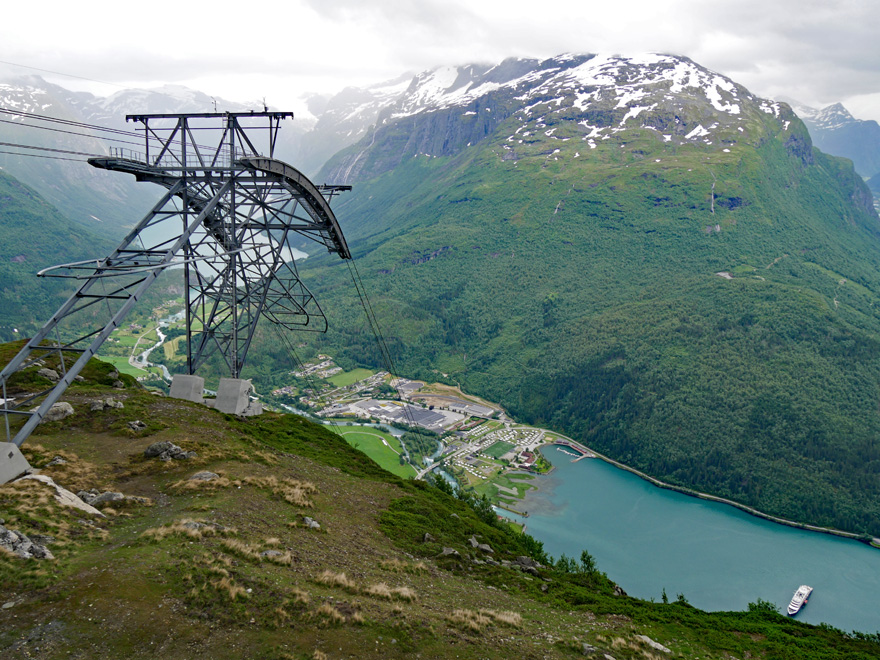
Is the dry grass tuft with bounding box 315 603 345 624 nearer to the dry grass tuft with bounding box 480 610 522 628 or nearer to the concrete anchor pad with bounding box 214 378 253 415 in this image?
the dry grass tuft with bounding box 480 610 522 628

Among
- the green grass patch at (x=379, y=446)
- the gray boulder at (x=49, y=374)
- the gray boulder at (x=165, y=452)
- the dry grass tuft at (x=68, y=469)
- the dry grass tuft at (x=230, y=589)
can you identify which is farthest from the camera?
the green grass patch at (x=379, y=446)

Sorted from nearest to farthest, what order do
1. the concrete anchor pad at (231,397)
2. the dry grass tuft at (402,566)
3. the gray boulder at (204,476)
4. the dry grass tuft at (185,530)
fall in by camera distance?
1. the dry grass tuft at (185,530)
2. the dry grass tuft at (402,566)
3. the gray boulder at (204,476)
4. the concrete anchor pad at (231,397)

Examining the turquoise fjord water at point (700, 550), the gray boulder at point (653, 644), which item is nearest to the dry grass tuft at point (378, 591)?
the gray boulder at point (653, 644)

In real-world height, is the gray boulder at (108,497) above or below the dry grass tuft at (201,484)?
above

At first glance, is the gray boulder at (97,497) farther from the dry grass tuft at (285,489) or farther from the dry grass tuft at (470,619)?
the dry grass tuft at (470,619)

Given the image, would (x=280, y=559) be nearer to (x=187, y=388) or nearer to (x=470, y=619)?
(x=470, y=619)

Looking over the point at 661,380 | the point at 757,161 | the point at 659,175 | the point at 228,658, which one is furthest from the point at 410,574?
the point at 757,161

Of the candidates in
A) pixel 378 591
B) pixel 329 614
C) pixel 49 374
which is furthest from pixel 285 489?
pixel 49 374
